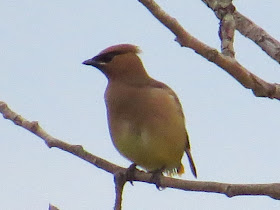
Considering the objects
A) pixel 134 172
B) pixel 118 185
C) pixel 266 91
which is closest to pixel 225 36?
pixel 266 91

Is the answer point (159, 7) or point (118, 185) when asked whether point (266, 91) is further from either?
point (118, 185)

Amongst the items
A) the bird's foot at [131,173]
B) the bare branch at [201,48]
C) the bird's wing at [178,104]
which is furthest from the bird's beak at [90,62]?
the bare branch at [201,48]

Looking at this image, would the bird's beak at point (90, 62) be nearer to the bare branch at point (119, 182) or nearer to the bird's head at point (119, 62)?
the bird's head at point (119, 62)

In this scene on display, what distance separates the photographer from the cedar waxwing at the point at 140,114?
4348 mm

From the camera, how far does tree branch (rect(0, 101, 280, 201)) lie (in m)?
2.64

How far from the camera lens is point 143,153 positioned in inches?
173

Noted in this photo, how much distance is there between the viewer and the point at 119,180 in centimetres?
304

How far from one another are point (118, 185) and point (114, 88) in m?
1.71

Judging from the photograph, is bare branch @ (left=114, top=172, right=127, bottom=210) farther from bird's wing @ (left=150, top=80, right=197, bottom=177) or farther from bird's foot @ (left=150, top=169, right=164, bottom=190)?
bird's wing @ (left=150, top=80, right=197, bottom=177)

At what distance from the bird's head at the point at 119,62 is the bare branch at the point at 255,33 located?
6.09 ft

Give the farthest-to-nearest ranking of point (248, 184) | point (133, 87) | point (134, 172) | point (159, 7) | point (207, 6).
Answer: point (133, 87), point (134, 172), point (207, 6), point (248, 184), point (159, 7)

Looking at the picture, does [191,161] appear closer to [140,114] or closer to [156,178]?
[140,114]

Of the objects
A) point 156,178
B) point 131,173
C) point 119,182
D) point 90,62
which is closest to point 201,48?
point 119,182

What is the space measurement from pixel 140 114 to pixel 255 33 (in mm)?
1612
